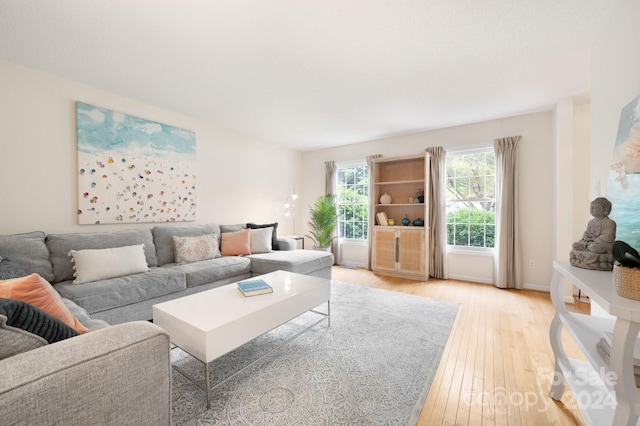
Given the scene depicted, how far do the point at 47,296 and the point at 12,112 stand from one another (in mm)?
2376

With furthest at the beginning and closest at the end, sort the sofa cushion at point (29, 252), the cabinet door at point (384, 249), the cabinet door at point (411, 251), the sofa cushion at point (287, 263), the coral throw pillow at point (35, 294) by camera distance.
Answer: the cabinet door at point (384, 249)
the cabinet door at point (411, 251)
the sofa cushion at point (287, 263)
the sofa cushion at point (29, 252)
the coral throw pillow at point (35, 294)

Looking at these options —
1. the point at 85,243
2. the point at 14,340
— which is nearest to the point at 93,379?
the point at 14,340

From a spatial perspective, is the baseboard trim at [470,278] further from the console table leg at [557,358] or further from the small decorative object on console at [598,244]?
the small decorative object on console at [598,244]

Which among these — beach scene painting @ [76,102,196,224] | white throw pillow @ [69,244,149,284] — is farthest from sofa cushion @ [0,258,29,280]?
beach scene painting @ [76,102,196,224]

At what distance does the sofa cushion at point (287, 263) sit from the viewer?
313cm

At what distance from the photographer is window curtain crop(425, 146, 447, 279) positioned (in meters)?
4.11

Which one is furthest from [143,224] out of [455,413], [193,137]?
[455,413]

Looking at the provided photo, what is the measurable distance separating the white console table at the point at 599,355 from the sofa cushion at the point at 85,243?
350 cm

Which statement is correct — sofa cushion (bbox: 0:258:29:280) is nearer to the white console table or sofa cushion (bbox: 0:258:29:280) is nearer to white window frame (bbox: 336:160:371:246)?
the white console table

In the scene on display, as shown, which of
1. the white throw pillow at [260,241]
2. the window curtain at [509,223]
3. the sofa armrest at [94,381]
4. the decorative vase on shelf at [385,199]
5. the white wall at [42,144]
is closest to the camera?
the sofa armrest at [94,381]

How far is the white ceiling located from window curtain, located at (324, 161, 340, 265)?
195 centimetres

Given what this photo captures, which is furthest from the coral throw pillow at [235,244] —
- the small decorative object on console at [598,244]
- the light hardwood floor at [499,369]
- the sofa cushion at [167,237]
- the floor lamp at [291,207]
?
the small decorative object on console at [598,244]

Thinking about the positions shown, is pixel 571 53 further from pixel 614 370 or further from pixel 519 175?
pixel 614 370

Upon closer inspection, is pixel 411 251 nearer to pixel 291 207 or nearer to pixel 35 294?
pixel 291 207
